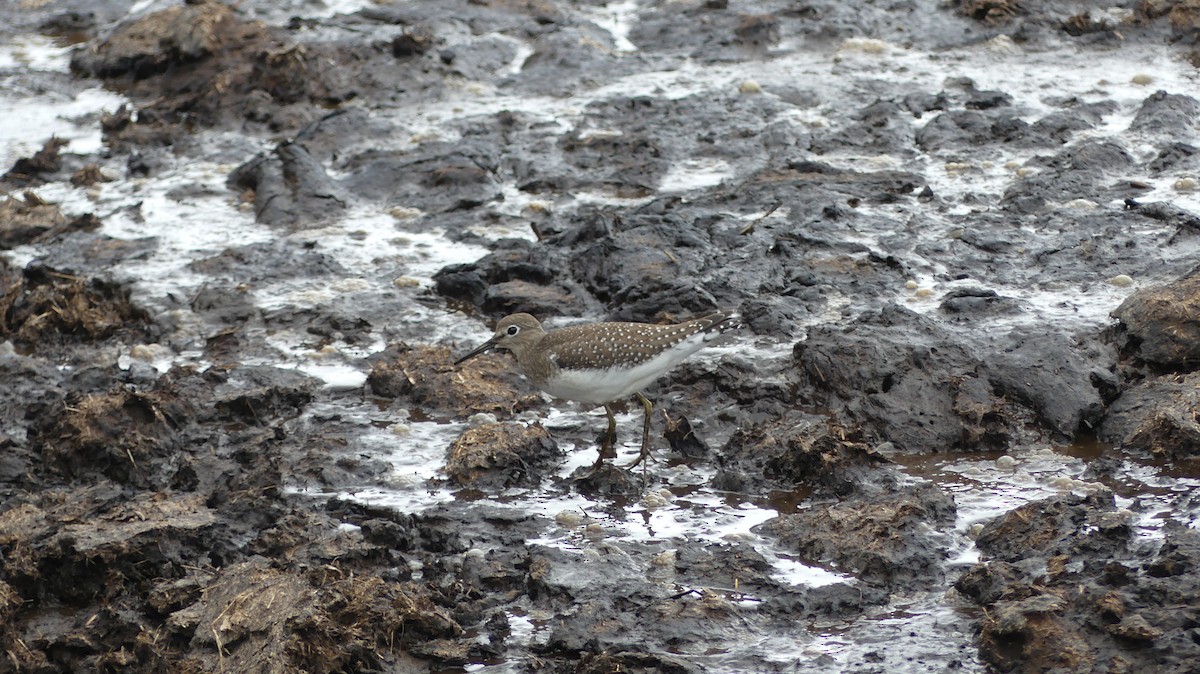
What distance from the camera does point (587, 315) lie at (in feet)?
34.0

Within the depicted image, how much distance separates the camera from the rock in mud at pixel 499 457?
8.26 m

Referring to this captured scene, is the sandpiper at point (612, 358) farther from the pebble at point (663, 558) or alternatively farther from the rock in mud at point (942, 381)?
the pebble at point (663, 558)

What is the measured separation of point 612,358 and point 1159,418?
10.2ft

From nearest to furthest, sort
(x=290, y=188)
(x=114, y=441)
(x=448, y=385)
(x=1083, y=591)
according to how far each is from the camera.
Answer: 1. (x=1083, y=591)
2. (x=114, y=441)
3. (x=448, y=385)
4. (x=290, y=188)

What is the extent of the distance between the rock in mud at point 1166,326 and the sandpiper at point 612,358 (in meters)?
2.55

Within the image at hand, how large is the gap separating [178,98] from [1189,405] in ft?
35.4

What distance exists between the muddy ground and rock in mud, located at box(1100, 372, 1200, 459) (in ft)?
0.06

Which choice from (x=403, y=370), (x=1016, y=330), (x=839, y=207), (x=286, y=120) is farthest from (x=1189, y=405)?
(x=286, y=120)

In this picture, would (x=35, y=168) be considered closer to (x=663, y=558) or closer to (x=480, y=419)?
(x=480, y=419)

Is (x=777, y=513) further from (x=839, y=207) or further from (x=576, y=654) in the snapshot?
(x=839, y=207)

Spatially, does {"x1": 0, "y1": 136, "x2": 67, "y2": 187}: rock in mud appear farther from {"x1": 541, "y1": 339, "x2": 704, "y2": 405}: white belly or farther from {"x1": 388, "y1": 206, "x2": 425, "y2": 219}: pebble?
{"x1": 541, "y1": 339, "x2": 704, "y2": 405}: white belly

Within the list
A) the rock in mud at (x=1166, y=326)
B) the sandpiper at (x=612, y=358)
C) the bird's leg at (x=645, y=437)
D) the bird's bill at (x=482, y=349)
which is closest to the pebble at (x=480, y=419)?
the bird's bill at (x=482, y=349)

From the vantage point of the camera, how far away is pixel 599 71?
14766 millimetres

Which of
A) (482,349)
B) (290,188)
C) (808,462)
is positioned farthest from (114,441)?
(290,188)
